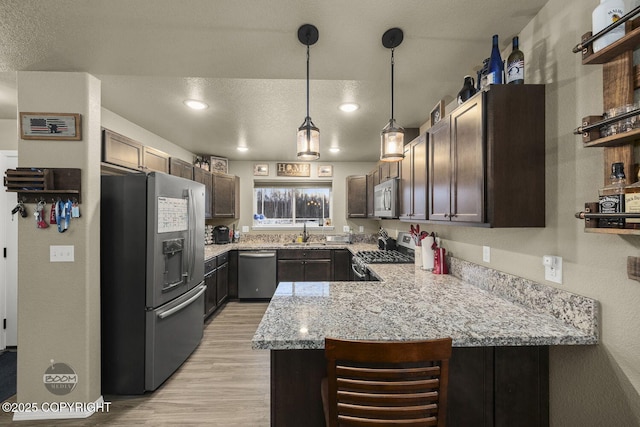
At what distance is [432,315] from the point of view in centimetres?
140

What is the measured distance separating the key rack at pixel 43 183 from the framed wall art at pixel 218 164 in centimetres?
286

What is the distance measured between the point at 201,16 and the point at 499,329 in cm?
208

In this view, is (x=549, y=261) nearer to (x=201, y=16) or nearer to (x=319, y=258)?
(x=201, y=16)

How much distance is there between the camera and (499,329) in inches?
47.7

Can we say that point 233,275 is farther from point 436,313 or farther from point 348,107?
point 436,313

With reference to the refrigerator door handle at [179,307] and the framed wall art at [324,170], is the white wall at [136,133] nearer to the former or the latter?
the refrigerator door handle at [179,307]

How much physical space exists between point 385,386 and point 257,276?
370cm

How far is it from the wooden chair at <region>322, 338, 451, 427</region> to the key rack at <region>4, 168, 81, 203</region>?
6.96ft

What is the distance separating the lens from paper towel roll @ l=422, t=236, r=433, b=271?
8.56 feet

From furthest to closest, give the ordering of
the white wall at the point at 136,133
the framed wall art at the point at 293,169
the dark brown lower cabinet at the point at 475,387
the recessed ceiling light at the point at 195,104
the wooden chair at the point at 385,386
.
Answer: the framed wall art at the point at 293,169
the white wall at the point at 136,133
the recessed ceiling light at the point at 195,104
the dark brown lower cabinet at the point at 475,387
the wooden chair at the point at 385,386

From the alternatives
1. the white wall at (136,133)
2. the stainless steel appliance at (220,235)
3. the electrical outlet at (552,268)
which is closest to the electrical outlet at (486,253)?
the electrical outlet at (552,268)

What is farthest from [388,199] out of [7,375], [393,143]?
[7,375]

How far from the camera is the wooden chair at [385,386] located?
91 cm

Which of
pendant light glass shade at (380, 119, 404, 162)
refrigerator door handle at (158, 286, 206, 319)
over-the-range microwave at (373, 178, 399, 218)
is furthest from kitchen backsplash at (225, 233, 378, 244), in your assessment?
pendant light glass shade at (380, 119, 404, 162)
